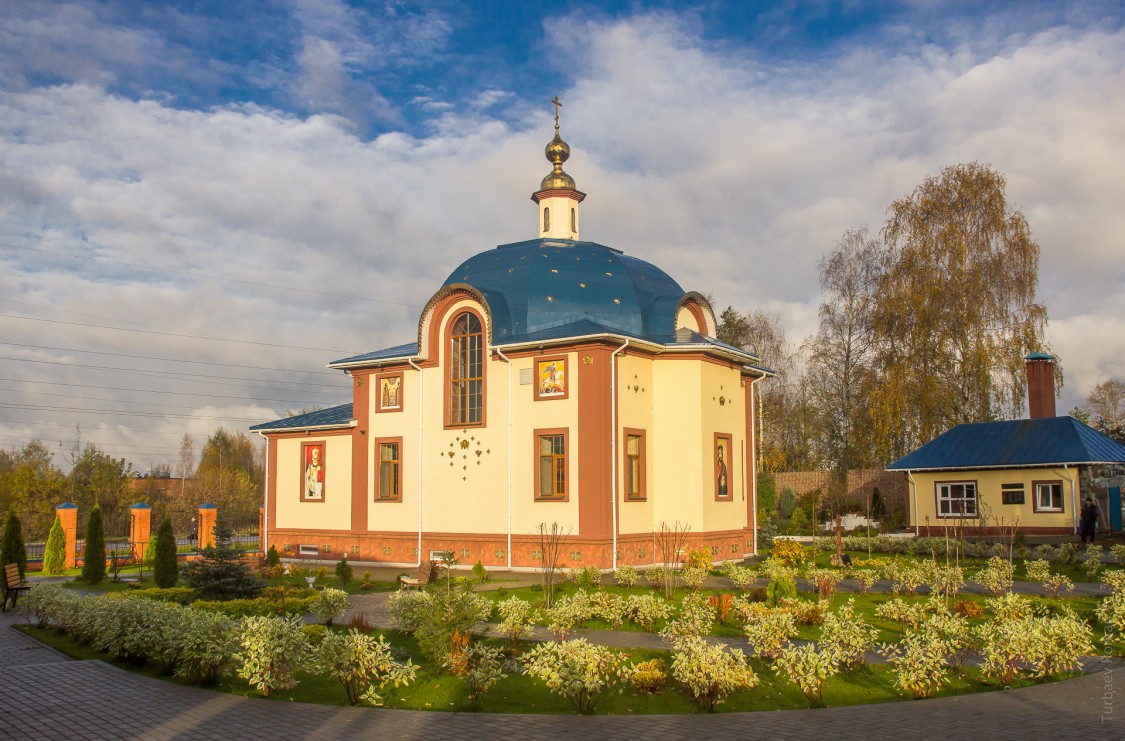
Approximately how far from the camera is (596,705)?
8117 millimetres

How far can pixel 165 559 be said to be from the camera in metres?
16.9

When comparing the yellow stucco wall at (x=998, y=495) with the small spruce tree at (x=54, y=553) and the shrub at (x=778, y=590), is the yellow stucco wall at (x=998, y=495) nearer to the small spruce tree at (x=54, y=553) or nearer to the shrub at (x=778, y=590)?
the shrub at (x=778, y=590)

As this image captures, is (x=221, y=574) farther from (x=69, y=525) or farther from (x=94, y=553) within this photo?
(x=69, y=525)

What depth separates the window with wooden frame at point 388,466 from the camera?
24016 millimetres

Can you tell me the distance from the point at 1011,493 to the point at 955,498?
6.31 ft

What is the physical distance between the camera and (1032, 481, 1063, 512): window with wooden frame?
86.5ft

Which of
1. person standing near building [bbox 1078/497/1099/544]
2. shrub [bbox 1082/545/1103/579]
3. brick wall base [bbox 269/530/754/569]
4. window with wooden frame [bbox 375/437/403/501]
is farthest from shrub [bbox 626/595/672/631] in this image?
person standing near building [bbox 1078/497/1099/544]

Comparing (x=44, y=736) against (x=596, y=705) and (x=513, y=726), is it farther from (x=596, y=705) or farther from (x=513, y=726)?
(x=596, y=705)

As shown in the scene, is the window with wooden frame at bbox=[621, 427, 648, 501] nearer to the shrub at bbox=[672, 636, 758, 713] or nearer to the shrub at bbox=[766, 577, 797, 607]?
the shrub at bbox=[766, 577, 797, 607]

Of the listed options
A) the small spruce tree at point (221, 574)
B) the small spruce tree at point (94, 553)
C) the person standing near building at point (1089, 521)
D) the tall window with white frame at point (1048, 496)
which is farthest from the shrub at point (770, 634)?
the tall window with white frame at point (1048, 496)

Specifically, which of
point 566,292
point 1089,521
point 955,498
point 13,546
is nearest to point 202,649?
point 13,546

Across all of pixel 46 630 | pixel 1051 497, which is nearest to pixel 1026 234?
pixel 1051 497

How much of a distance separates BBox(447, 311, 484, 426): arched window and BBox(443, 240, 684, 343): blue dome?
764 millimetres

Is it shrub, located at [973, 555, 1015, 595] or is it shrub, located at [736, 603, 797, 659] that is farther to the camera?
shrub, located at [973, 555, 1015, 595]
